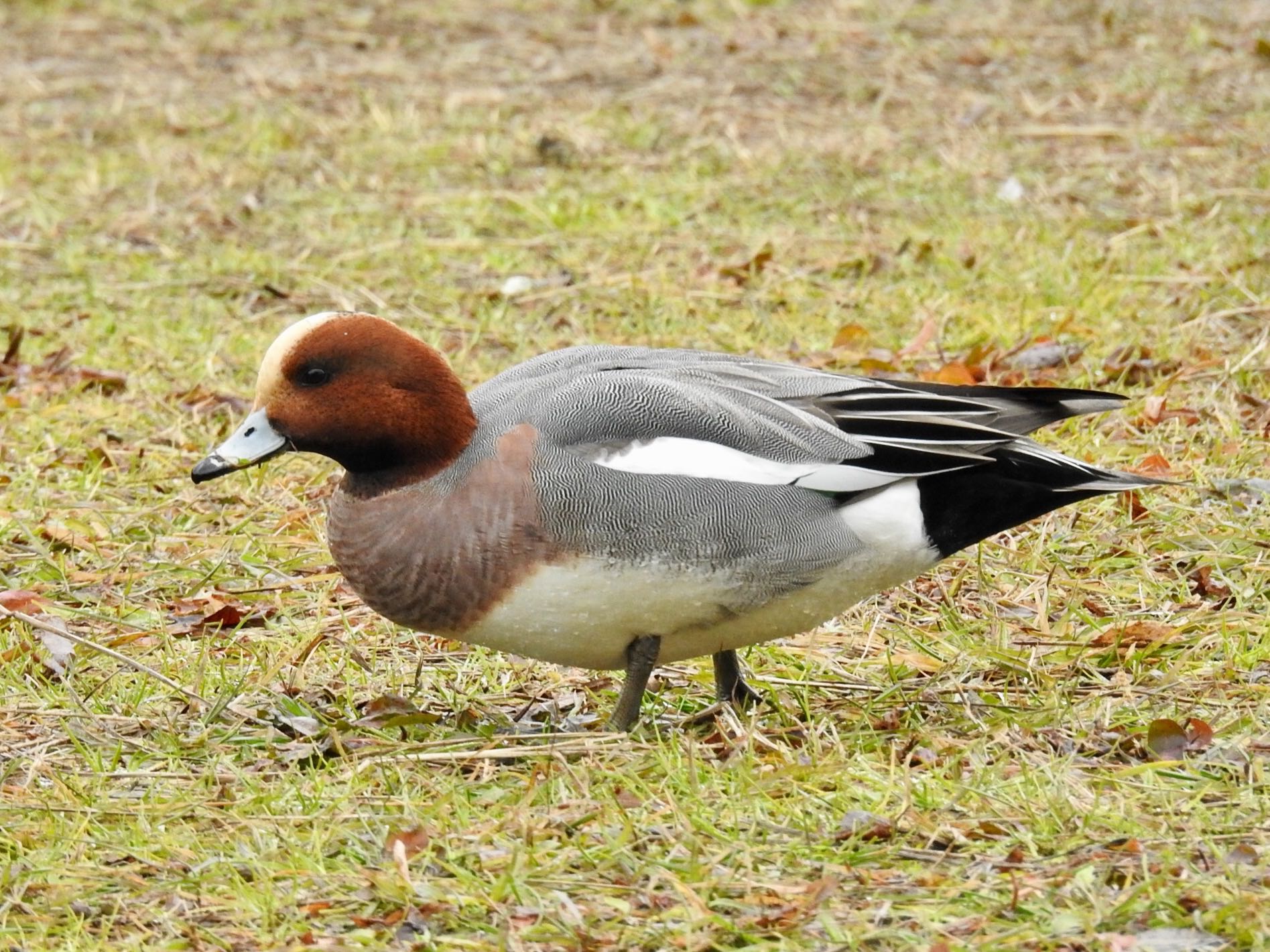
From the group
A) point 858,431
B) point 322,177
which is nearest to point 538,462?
point 858,431

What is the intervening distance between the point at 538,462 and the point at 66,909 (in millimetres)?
1080

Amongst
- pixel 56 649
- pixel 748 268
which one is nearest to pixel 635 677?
pixel 56 649

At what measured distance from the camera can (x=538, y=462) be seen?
327cm

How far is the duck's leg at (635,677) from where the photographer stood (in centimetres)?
334

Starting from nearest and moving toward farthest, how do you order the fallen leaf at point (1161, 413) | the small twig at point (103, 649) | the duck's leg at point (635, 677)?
1. the duck's leg at point (635, 677)
2. the small twig at point (103, 649)
3. the fallen leaf at point (1161, 413)

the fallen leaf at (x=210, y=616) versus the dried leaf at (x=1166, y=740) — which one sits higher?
the dried leaf at (x=1166, y=740)

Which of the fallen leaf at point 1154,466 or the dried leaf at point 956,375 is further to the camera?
the dried leaf at point 956,375

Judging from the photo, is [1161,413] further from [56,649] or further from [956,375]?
A: [56,649]

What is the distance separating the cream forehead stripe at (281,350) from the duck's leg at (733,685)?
982 millimetres

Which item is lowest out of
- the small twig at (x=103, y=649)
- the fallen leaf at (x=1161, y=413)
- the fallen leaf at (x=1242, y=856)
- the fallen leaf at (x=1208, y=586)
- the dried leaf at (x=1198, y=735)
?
the small twig at (x=103, y=649)

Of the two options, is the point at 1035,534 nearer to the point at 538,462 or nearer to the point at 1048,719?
the point at 1048,719

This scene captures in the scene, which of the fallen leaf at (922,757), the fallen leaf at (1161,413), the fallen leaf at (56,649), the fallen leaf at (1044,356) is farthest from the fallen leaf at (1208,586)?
the fallen leaf at (56,649)

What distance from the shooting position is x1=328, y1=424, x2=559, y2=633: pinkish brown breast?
10.5 ft

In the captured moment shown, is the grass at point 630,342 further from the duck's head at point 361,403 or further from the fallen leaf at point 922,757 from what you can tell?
the duck's head at point 361,403
